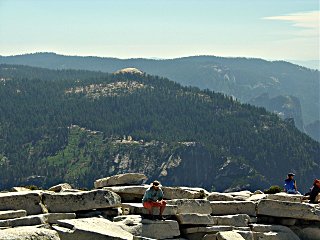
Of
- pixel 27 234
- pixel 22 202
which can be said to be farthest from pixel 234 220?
pixel 27 234

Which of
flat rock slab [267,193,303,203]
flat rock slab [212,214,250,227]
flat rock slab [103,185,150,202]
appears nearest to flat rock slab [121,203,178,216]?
flat rock slab [103,185,150,202]

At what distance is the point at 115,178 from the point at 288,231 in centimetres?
1011

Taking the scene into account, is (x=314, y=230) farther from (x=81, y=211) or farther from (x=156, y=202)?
(x=81, y=211)

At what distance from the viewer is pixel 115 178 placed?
36125 mm

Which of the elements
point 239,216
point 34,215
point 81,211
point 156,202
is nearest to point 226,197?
point 239,216

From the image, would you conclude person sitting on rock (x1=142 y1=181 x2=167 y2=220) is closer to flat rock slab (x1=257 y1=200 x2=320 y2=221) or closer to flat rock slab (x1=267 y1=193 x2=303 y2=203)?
flat rock slab (x1=257 y1=200 x2=320 y2=221)

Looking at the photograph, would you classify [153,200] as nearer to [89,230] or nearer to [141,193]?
[141,193]

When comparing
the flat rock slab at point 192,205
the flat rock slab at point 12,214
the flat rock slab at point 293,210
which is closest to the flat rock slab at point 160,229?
the flat rock slab at point 192,205

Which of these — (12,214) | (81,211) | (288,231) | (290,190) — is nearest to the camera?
(12,214)

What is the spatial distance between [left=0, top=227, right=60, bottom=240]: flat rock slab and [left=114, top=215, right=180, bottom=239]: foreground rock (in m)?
5.64

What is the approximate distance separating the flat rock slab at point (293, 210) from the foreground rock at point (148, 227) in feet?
21.5

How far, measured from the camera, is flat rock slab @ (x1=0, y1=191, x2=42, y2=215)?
93.8ft

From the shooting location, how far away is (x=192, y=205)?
107 ft

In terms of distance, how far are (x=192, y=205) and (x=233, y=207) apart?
3.00 meters
